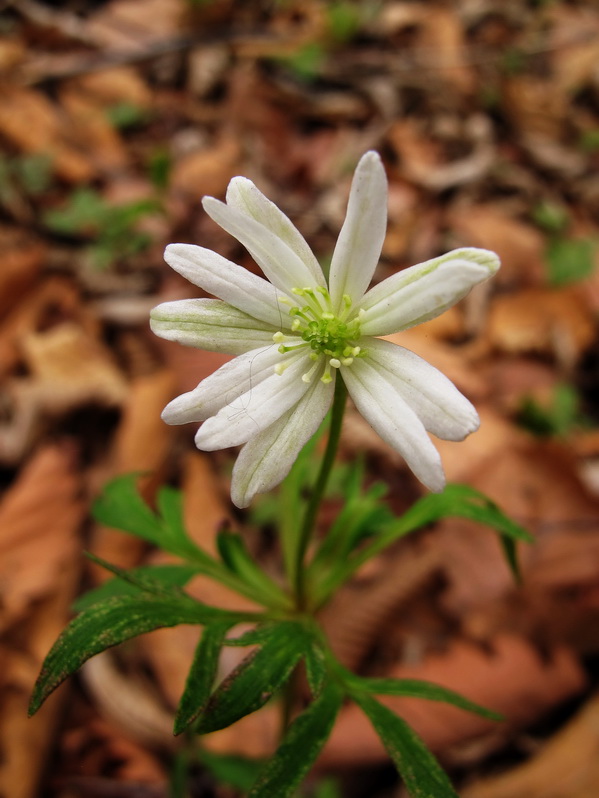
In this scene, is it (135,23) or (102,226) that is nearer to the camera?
(102,226)

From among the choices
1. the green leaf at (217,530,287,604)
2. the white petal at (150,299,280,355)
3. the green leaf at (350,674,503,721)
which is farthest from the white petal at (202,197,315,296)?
the green leaf at (350,674,503,721)

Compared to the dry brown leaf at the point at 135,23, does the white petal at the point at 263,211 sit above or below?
below

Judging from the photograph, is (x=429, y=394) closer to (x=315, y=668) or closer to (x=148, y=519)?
(x=315, y=668)

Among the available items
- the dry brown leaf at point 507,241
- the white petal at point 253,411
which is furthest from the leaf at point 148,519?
the dry brown leaf at point 507,241

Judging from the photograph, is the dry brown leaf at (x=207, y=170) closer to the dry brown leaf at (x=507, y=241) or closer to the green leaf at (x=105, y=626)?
the dry brown leaf at (x=507, y=241)

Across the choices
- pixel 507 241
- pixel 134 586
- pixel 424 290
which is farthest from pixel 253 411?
pixel 507 241

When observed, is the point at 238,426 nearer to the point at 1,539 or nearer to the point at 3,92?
the point at 1,539
